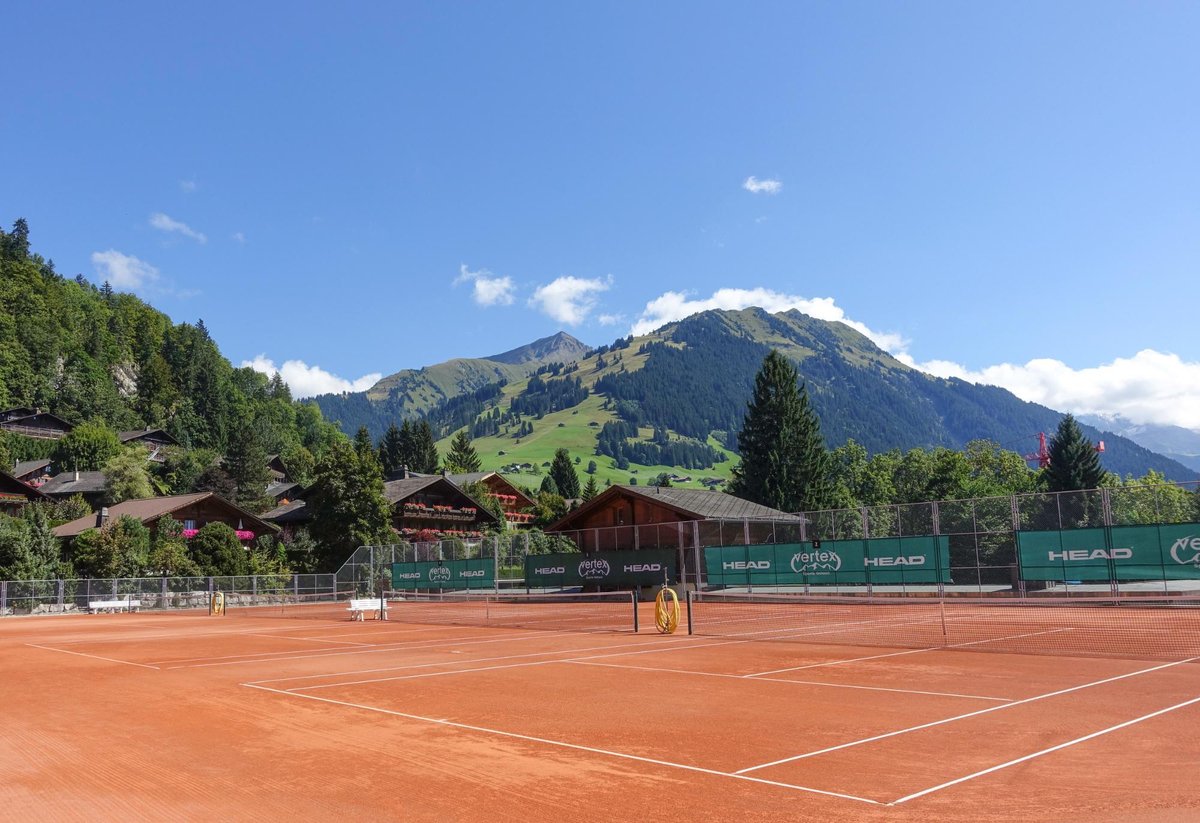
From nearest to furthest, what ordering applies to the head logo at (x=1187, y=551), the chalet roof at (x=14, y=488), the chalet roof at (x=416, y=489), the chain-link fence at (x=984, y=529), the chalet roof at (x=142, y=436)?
1. the head logo at (x=1187, y=551)
2. the chain-link fence at (x=984, y=529)
3. the chalet roof at (x=416, y=489)
4. the chalet roof at (x=14, y=488)
5. the chalet roof at (x=142, y=436)

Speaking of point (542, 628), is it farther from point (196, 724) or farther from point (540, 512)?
point (540, 512)

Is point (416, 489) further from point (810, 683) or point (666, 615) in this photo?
point (810, 683)

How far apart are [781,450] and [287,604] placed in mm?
43597

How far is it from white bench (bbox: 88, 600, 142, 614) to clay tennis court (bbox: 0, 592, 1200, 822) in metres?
29.5

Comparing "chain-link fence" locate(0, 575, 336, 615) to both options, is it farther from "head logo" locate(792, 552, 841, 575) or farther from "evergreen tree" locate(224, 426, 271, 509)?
"evergreen tree" locate(224, 426, 271, 509)

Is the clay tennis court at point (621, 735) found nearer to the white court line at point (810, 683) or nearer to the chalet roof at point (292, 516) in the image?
the white court line at point (810, 683)

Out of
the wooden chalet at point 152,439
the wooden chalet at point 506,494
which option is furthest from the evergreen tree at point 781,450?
the wooden chalet at point 152,439

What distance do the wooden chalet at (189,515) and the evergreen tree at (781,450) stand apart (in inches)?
1608

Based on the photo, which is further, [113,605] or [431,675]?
[113,605]

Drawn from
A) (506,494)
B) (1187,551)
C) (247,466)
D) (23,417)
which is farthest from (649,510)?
(23,417)

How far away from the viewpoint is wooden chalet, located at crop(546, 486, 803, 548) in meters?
48.8

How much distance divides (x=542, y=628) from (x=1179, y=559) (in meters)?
19.4

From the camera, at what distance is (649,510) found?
169ft

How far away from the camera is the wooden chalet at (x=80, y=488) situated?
9044cm
